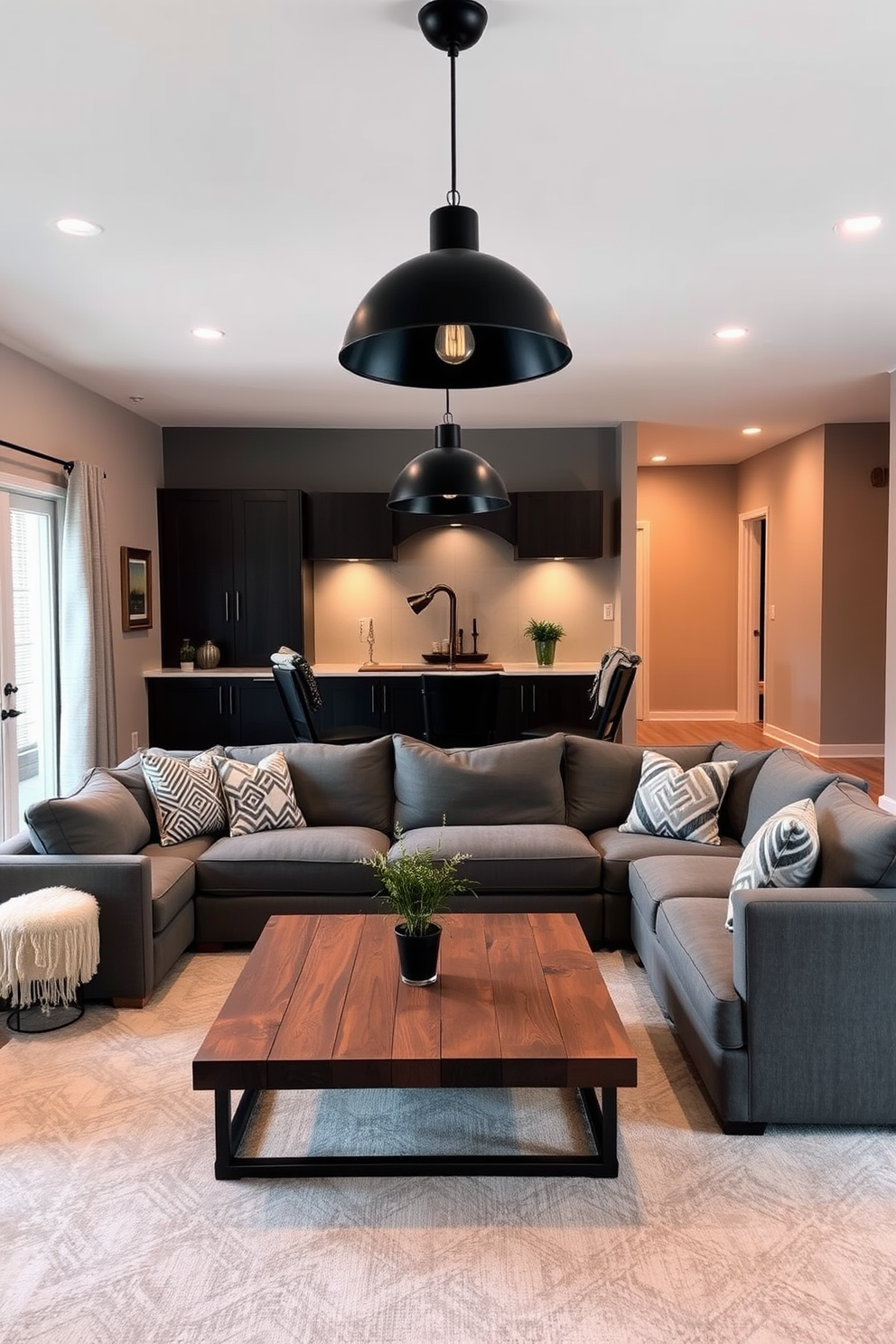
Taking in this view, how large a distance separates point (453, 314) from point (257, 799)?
9.46ft

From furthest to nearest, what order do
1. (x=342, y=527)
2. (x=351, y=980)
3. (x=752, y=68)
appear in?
(x=342, y=527) < (x=351, y=980) < (x=752, y=68)

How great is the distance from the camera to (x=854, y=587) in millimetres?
7738

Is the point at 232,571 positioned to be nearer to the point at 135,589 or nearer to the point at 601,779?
the point at 135,589

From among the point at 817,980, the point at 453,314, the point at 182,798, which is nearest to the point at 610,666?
the point at 182,798

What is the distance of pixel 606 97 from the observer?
2.53 m

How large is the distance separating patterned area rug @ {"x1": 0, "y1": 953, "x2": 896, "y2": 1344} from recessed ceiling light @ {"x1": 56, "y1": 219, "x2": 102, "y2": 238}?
2868 millimetres

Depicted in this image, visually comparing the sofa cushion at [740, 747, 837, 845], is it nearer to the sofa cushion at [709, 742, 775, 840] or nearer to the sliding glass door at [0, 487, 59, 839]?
the sofa cushion at [709, 742, 775, 840]

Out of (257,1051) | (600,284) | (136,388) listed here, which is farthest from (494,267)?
(136,388)

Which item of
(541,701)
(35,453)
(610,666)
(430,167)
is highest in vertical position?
(430,167)

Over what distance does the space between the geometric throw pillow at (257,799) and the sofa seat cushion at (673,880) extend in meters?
1.49

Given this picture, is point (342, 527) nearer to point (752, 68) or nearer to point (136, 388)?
point (136, 388)

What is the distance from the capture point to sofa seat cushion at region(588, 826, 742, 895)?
12.2 ft

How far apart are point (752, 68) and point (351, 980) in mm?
2635

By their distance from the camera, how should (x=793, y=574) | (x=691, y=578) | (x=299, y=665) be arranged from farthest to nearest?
(x=691, y=578), (x=793, y=574), (x=299, y=665)
